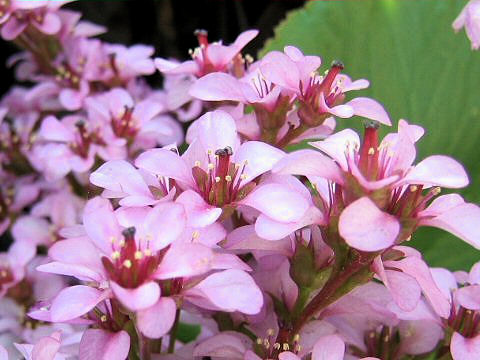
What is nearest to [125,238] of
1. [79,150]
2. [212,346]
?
[212,346]

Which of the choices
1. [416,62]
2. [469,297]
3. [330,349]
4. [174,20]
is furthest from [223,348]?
[174,20]

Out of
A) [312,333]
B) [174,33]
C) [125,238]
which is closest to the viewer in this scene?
[125,238]

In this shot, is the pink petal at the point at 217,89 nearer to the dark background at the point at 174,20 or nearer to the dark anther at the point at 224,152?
the dark anther at the point at 224,152

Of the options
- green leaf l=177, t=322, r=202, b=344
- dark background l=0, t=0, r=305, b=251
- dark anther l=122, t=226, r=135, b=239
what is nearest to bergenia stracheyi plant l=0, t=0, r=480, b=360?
dark anther l=122, t=226, r=135, b=239

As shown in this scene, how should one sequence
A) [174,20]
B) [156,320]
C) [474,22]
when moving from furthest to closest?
[174,20], [474,22], [156,320]

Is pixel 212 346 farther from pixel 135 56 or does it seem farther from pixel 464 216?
pixel 135 56

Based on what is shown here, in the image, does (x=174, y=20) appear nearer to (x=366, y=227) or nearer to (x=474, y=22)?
(x=474, y=22)

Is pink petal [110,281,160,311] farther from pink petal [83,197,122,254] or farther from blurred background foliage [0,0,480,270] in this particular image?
blurred background foliage [0,0,480,270]
